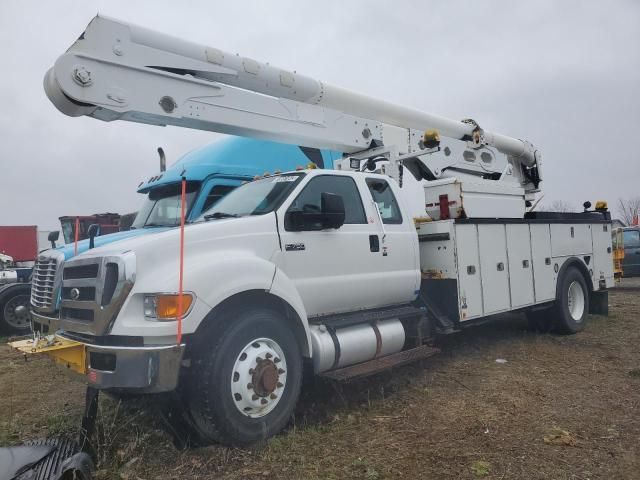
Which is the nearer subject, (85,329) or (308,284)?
(85,329)

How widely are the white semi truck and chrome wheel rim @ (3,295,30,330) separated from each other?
17.6 ft

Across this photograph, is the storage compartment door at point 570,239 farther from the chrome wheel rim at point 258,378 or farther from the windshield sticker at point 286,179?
the chrome wheel rim at point 258,378

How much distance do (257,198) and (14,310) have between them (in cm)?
732

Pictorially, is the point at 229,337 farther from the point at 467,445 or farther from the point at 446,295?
the point at 446,295

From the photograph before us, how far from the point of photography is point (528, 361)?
20.1ft

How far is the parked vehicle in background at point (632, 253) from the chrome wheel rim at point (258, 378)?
14019 mm

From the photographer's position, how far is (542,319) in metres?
7.62

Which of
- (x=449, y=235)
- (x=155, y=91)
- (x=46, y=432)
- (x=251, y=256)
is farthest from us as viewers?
(x=449, y=235)

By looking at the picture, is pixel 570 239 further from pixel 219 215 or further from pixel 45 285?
pixel 45 285

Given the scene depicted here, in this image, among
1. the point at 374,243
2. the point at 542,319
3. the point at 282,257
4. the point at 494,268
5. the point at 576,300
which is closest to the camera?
the point at 282,257

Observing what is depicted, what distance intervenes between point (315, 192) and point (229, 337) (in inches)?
71.9

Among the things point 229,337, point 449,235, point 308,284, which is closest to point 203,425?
point 229,337

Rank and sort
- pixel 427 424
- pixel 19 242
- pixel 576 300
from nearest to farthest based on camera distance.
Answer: pixel 427 424 < pixel 576 300 < pixel 19 242

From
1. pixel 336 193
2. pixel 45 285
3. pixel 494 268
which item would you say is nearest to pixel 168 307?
pixel 45 285
